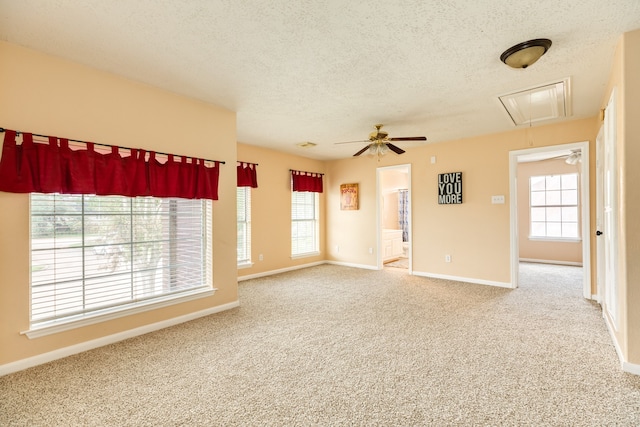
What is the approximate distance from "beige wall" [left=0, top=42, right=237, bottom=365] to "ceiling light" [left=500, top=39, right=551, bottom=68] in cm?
301

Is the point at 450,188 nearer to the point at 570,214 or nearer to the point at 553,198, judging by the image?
the point at 553,198

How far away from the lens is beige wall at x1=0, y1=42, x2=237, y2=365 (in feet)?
7.64

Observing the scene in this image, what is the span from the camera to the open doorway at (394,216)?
20.9 feet

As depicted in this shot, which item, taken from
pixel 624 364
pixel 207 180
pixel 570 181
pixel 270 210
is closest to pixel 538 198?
pixel 570 181

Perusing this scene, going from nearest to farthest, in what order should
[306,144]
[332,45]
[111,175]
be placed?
[332,45], [111,175], [306,144]

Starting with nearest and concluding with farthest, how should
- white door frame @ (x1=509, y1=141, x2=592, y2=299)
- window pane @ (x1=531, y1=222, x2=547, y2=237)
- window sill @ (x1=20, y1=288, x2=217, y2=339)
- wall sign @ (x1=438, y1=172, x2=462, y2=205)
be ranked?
window sill @ (x1=20, y1=288, x2=217, y2=339)
white door frame @ (x1=509, y1=141, x2=592, y2=299)
wall sign @ (x1=438, y1=172, x2=462, y2=205)
window pane @ (x1=531, y1=222, x2=547, y2=237)

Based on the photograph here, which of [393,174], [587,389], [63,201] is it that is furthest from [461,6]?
[393,174]

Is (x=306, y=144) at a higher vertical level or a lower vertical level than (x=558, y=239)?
higher

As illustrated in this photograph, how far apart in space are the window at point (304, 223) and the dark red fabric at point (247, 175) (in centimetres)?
117

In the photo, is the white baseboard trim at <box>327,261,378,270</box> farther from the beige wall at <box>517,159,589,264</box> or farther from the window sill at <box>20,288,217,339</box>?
the beige wall at <box>517,159,589,264</box>

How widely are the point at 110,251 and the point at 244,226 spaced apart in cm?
269

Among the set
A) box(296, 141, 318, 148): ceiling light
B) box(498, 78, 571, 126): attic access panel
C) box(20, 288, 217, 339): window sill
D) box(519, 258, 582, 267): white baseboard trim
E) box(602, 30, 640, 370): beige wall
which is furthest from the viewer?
box(519, 258, 582, 267): white baseboard trim

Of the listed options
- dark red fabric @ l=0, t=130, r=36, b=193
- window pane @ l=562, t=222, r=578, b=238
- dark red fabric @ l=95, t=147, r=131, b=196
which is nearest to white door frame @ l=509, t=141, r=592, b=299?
window pane @ l=562, t=222, r=578, b=238

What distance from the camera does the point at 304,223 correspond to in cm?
680
